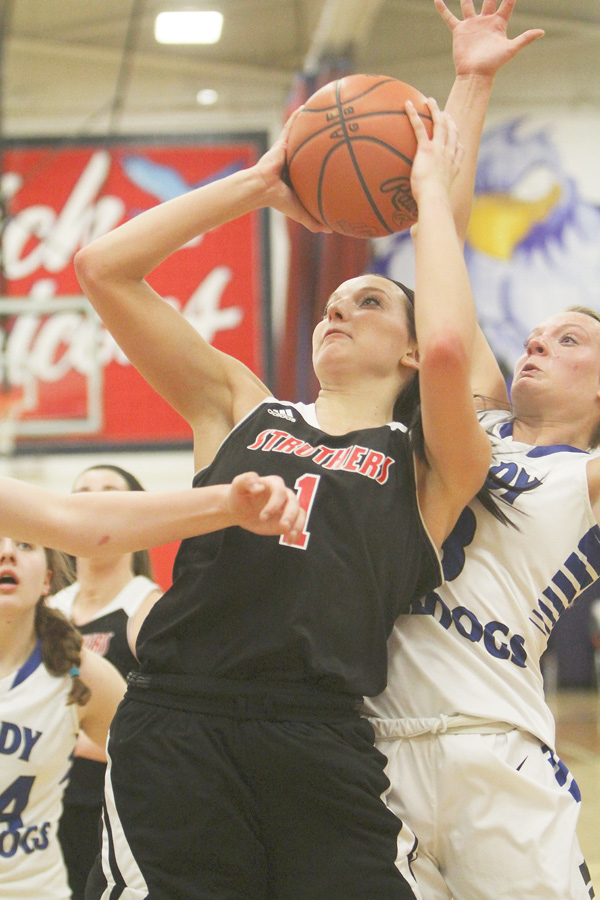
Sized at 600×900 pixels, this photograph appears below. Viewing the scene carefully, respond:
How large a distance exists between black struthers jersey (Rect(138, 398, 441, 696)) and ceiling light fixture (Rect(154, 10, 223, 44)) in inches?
346

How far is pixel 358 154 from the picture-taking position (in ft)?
7.66

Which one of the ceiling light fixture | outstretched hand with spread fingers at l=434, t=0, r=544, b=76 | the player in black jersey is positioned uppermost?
the ceiling light fixture

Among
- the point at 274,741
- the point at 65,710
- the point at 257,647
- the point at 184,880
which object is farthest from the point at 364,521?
the point at 65,710

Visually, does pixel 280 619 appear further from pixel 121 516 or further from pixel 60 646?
pixel 60 646

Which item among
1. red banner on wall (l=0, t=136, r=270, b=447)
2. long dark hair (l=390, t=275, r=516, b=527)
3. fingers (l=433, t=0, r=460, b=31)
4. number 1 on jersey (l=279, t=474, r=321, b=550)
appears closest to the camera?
number 1 on jersey (l=279, t=474, r=321, b=550)

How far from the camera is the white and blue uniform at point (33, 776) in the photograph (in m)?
3.10

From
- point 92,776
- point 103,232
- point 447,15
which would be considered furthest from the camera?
point 103,232

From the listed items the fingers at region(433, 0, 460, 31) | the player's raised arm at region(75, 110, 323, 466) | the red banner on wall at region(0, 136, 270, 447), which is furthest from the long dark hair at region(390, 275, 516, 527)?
the red banner on wall at region(0, 136, 270, 447)

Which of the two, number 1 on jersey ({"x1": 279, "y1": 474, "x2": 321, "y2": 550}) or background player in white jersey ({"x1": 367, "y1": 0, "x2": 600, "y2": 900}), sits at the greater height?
number 1 on jersey ({"x1": 279, "y1": 474, "x2": 321, "y2": 550})

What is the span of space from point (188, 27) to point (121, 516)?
30.4 ft

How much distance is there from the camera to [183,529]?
1.91 metres

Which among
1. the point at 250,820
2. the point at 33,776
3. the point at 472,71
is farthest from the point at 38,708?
Answer: the point at 472,71

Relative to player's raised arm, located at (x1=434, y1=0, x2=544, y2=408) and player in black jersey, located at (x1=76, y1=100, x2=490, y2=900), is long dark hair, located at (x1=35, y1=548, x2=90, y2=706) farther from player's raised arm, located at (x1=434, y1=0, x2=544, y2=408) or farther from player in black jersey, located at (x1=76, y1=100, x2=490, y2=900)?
player's raised arm, located at (x1=434, y1=0, x2=544, y2=408)

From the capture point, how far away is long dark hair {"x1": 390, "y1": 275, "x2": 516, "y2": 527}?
231 cm
